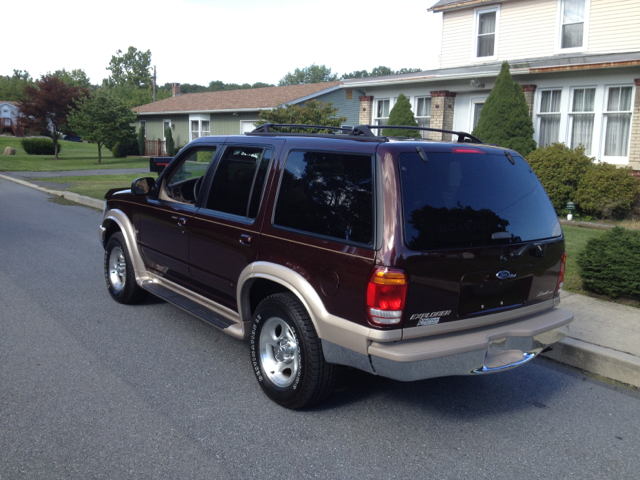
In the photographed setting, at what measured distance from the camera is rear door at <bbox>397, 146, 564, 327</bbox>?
3453 mm

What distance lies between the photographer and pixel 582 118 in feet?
51.2

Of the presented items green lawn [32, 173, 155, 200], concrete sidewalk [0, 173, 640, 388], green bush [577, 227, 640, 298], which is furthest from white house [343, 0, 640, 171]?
concrete sidewalk [0, 173, 640, 388]

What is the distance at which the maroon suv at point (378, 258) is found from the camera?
11.2ft

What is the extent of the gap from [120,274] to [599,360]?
4.85m

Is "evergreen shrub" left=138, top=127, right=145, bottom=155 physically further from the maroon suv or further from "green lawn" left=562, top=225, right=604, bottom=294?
the maroon suv

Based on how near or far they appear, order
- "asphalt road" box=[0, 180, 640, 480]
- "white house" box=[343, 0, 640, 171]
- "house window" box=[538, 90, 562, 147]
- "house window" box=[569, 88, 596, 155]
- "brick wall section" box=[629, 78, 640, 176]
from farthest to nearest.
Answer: "house window" box=[538, 90, 562, 147] → "house window" box=[569, 88, 596, 155] → "white house" box=[343, 0, 640, 171] → "brick wall section" box=[629, 78, 640, 176] → "asphalt road" box=[0, 180, 640, 480]

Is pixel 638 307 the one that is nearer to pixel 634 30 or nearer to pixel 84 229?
pixel 84 229

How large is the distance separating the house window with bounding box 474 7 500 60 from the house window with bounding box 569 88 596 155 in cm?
436

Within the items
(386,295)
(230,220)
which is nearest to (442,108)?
(230,220)

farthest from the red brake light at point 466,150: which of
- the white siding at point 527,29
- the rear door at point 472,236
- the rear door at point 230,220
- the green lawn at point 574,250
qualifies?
the white siding at point 527,29

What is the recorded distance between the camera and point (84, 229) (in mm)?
11430

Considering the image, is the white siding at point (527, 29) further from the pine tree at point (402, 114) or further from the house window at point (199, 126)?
the house window at point (199, 126)

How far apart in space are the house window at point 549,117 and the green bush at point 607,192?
10.6ft

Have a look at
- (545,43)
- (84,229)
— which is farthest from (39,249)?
(545,43)
